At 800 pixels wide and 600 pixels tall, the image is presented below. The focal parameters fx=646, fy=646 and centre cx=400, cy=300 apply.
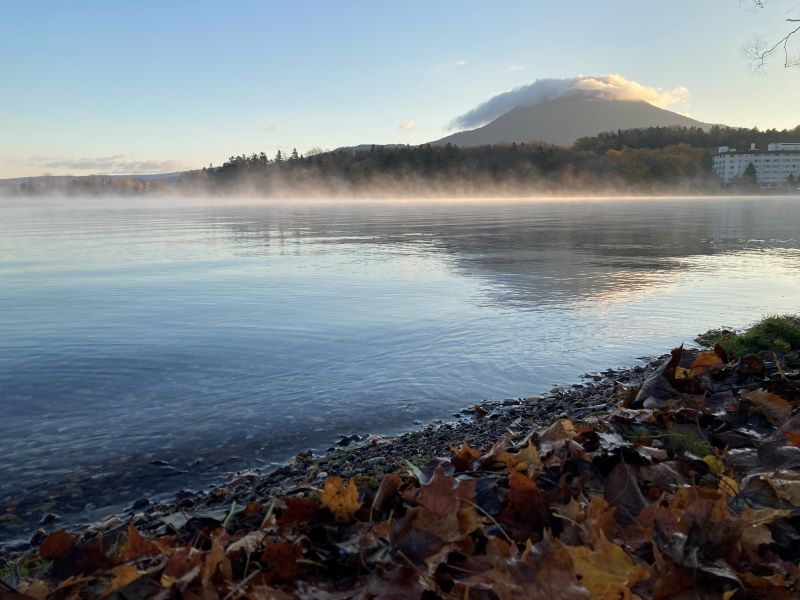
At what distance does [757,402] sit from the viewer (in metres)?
4.10

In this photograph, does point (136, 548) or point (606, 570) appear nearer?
point (606, 570)

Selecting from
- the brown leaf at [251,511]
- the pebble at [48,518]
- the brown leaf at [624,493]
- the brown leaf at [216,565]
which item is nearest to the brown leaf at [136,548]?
the brown leaf at [216,565]

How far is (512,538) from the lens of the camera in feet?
8.13

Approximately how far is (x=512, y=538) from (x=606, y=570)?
541 millimetres

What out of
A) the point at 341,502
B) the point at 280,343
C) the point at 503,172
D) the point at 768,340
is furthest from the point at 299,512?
the point at 503,172

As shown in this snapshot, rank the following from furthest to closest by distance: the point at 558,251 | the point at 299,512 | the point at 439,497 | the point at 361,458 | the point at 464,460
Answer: the point at 558,251
the point at 361,458
the point at 464,460
the point at 299,512
the point at 439,497

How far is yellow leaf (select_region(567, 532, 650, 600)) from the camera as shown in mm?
1906

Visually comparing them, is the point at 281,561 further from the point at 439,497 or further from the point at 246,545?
the point at 439,497

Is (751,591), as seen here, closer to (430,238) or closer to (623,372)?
(623,372)

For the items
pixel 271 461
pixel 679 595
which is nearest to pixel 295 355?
pixel 271 461

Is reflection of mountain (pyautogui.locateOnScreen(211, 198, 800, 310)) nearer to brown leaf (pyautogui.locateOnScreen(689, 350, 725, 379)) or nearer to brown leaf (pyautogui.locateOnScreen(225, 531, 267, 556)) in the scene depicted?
brown leaf (pyautogui.locateOnScreen(689, 350, 725, 379))

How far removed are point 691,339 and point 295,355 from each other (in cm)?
569

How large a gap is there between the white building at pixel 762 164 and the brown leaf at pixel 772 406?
20055 centimetres

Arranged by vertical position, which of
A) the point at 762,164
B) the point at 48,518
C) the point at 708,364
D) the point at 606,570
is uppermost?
the point at 762,164
